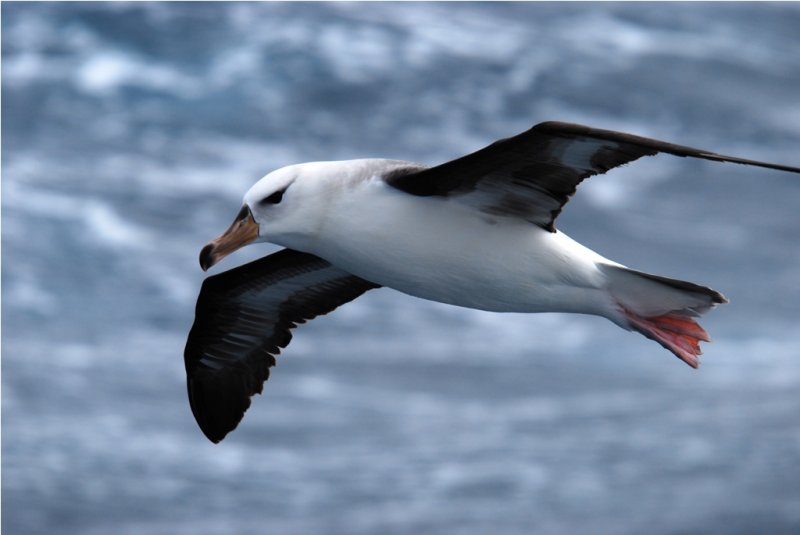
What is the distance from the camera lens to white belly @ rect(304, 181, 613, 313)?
771cm

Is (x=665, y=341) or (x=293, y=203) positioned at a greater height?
(x=293, y=203)

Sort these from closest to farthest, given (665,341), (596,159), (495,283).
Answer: (596,159) → (495,283) → (665,341)

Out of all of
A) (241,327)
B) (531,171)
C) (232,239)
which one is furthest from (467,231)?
(241,327)

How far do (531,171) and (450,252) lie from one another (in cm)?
67

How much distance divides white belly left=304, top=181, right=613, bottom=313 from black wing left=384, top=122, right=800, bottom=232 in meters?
0.09

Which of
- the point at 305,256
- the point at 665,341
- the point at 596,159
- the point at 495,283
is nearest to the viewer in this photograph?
the point at 596,159

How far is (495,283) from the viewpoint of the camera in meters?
7.86

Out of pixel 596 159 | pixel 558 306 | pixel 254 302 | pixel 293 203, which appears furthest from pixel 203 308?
pixel 596 159

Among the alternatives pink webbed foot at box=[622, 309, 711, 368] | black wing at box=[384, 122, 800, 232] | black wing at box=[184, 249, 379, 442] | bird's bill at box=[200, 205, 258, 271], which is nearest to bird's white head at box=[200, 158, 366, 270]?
bird's bill at box=[200, 205, 258, 271]

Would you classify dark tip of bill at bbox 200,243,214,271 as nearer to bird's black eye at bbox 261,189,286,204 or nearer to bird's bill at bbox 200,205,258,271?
bird's bill at bbox 200,205,258,271

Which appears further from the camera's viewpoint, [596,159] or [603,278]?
[603,278]

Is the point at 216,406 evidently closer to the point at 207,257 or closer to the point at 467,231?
the point at 207,257

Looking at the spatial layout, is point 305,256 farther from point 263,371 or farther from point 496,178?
point 496,178

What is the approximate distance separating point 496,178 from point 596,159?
24.6 inches
